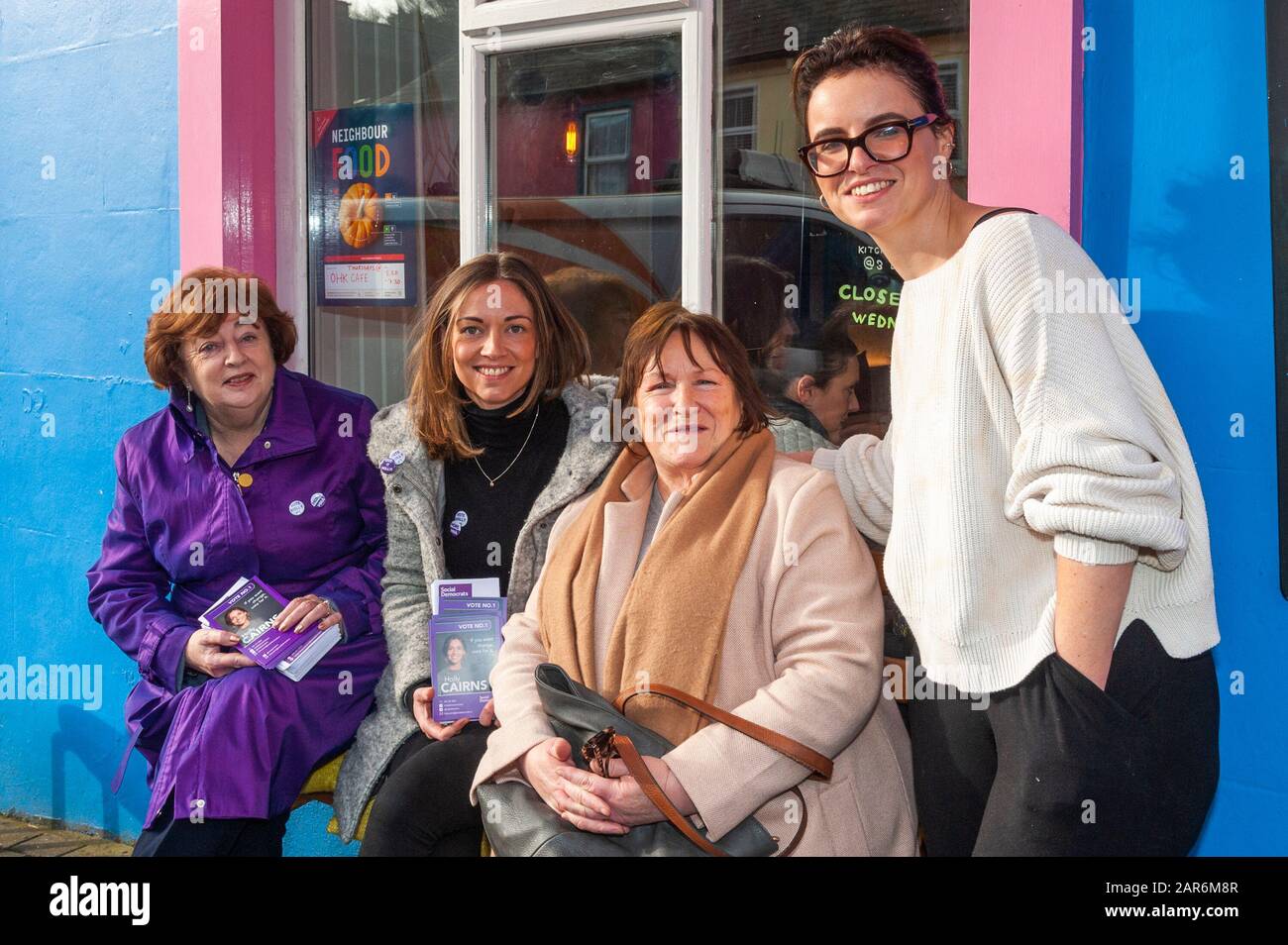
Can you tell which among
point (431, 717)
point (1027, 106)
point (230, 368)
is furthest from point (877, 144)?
point (230, 368)

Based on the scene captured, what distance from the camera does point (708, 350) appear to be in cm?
286

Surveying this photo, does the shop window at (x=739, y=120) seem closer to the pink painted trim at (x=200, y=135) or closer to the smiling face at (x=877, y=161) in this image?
the smiling face at (x=877, y=161)

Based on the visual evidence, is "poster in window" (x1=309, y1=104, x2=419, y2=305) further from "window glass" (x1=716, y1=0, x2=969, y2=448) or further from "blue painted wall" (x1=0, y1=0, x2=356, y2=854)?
"window glass" (x1=716, y1=0, x2=969, y2=448)

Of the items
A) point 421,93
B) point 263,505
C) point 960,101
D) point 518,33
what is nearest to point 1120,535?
point 960,101

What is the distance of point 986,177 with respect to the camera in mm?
3051

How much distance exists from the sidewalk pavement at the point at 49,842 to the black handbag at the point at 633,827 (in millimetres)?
2484

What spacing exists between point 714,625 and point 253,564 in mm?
1422

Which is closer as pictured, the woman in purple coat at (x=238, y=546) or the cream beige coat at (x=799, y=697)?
the cream beige coat at (x=799, y=697)

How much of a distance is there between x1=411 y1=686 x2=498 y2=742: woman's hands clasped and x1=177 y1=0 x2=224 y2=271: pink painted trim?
1.92 m

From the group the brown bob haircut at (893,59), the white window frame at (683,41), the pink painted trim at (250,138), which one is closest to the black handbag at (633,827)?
the brown bob haircut at (893,59)

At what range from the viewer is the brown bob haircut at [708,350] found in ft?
9.37

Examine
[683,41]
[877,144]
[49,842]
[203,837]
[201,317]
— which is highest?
[683,41]

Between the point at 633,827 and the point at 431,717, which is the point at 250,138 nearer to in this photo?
the point at 431,717

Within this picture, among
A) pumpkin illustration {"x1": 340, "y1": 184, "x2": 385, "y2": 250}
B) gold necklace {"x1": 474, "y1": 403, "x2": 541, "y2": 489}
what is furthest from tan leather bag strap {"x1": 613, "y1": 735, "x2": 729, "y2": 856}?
pumpkin illustration {"x1": 340, "y1": 184, "x2": 385, "y2": 250}
